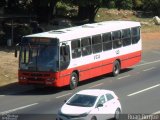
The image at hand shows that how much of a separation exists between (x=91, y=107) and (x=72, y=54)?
9907 millimetres

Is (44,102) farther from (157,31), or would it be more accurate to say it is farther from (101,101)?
(157,31)

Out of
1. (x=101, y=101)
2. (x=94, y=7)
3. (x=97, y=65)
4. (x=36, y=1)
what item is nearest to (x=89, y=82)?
(x=97, y=65)

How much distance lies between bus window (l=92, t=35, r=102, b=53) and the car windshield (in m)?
11.4

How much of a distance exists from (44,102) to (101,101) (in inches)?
246

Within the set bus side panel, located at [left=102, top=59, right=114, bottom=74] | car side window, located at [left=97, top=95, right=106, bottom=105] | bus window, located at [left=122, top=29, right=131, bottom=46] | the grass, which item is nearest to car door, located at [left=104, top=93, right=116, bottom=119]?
car side window, located at [left=97, top=95, right=106, bottom=105]

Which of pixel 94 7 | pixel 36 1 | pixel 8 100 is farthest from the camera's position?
pixel 94 7

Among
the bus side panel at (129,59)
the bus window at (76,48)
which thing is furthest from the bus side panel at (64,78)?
the bus side panel at (129,59)

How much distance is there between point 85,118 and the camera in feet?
66.5

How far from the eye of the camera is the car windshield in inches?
829

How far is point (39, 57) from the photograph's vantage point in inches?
1155

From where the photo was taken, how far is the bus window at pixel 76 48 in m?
30.5

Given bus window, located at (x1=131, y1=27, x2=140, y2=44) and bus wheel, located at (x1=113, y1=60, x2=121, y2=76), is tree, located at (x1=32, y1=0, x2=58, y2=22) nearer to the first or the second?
bus window, located at (x1=131, y1=27, x2=140, y2=44)

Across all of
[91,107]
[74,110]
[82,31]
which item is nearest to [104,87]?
[82,31]

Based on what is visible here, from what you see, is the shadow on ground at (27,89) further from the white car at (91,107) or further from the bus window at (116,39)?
the white car at (91,107)
